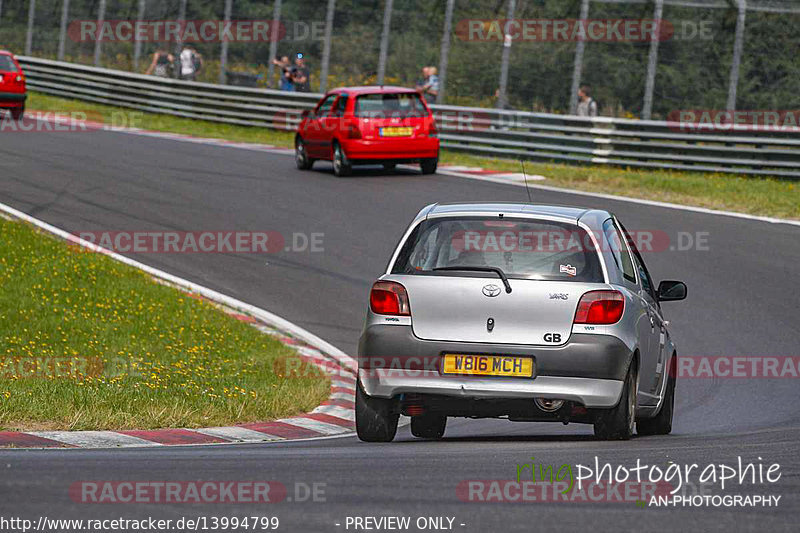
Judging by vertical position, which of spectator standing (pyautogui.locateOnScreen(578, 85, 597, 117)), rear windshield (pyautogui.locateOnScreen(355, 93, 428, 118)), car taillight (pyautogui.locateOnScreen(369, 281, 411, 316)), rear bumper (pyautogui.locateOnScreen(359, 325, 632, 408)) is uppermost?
spectator standing (pyautogui.locateOnScreen(578, 85, 597, 117))

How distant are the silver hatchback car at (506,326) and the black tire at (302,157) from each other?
670 inches

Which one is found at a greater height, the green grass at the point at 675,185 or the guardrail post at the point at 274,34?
the guardrail post at the point at 274,34

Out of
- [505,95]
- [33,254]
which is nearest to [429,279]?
[33,254]

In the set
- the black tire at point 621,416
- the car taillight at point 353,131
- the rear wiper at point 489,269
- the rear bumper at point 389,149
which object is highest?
the car taillight at point 353,131

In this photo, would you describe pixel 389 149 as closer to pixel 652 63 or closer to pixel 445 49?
pixel 652 63

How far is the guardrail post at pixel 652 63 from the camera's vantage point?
81.3 feet

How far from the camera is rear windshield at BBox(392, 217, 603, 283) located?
26.6ft

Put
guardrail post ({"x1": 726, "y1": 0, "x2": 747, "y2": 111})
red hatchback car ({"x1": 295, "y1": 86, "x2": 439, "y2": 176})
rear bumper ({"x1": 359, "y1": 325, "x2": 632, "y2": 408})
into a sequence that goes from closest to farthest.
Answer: rear bumper ({"x1": 359, "y1": 325, "x2": 632, "y2": 408})
red hatchback car ({"x1": 295, "y1": 86, "x2": 439, "y2": 176})
guardrail post ({"x1": 726, "y1": 0, "x2": 747, "y2": 111})

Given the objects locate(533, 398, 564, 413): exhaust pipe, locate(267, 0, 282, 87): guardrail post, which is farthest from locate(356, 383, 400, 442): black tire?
locate(267, 0, 282, 87): guardrail post

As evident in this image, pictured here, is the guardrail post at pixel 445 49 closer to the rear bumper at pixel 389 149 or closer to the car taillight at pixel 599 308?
the rear bumper at pixel 389 149

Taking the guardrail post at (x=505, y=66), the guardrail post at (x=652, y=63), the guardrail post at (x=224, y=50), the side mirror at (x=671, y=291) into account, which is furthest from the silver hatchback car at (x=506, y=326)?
the guardrail post at (x=224, y=50)

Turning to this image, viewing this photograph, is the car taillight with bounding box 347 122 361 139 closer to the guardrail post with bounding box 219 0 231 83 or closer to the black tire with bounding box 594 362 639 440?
the guardrail post with bounding box 219 0 231 83

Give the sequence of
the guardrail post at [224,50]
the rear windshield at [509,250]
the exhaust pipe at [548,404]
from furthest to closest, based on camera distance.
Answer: the guardrail post at [224,50], the rear windshield at [509,250], the exhaust pipe at [548,404]

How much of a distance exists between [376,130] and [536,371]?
1641 cm
